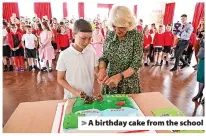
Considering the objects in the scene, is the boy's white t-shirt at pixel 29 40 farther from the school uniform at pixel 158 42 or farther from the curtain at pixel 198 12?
the curtain at pixel 198 12

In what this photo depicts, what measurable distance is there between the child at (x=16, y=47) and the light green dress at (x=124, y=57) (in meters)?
3.36

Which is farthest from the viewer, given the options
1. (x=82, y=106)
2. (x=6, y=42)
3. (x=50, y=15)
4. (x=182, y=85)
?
(x=50, y=15)

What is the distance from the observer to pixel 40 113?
966 millimetres

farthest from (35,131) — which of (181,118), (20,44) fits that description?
(20,44)

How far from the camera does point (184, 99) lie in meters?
2.61

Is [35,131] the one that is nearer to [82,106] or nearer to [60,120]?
[60,120]

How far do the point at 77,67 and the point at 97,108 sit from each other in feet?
1.05

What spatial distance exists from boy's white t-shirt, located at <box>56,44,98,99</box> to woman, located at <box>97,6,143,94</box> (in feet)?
0.24

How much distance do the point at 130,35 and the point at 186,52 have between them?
4154 millimetres
